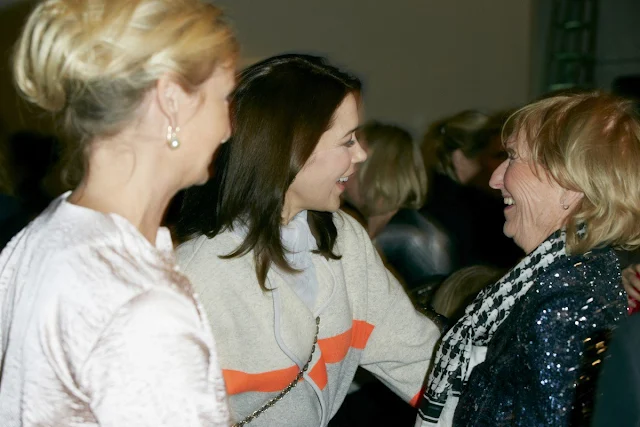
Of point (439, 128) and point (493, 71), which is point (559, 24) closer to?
point (493, 71)

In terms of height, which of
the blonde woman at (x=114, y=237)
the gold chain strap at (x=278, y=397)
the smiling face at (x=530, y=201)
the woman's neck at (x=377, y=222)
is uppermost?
the blonde woman at (x=114, y=237)

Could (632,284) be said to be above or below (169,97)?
below

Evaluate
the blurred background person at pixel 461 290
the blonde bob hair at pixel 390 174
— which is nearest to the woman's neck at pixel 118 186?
the blurred background person at pixel 461 290

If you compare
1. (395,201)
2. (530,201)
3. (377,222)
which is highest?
(530,201)

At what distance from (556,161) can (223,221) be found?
75 centimetres

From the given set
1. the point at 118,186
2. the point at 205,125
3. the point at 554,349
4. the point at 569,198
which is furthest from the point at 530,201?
the point at 118,186

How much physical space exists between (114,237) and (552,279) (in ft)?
3.10

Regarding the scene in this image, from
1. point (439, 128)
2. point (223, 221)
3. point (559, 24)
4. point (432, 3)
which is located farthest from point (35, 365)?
point (559, 24)

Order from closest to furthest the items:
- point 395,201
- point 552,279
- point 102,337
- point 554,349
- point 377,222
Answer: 1. point 102,337
2. point 554,349
3. point 552,279
4. point 395,201
5. point 377,222

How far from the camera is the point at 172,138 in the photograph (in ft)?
3.69

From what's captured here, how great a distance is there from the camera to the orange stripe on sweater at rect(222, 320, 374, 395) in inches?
69.0

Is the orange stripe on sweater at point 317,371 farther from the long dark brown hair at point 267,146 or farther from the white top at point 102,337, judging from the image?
the white top at point 102,337

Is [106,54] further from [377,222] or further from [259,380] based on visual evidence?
Answer: [377,222]

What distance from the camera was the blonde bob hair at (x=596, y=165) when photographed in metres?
1.66
